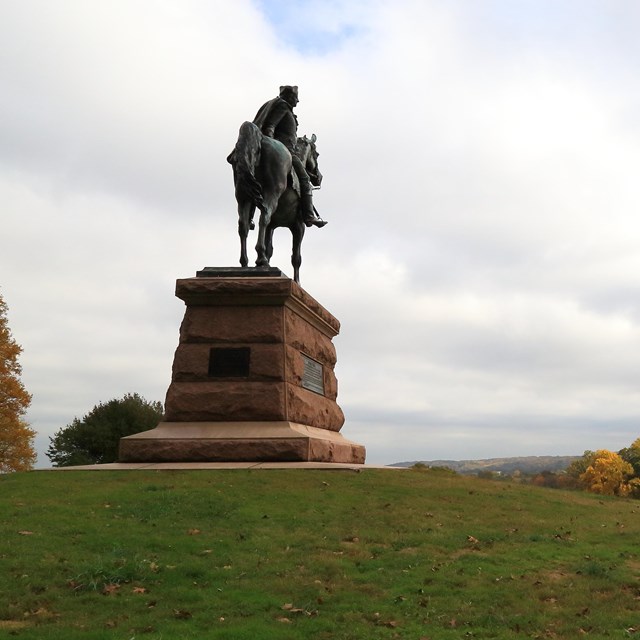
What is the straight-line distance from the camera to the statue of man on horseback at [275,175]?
47.4 ft

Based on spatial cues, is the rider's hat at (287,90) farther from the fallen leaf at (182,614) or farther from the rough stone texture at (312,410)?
the fallen leaf at (182,614)

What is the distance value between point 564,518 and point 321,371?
678 cm

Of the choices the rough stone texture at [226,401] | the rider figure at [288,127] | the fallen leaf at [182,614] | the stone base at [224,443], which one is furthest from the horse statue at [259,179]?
the fallen leaf at [182,614]

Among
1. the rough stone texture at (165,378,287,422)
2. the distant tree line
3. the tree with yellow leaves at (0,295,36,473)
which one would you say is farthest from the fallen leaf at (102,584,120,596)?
the distant tree line

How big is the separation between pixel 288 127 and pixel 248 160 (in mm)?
2279

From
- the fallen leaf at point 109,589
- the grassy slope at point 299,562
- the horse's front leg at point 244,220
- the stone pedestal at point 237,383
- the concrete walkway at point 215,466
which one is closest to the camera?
the grassy slope at point 299,562

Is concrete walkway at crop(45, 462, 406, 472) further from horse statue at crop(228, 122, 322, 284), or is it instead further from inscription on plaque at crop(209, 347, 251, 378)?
horse statue at crop(228, 122, 322, 284)

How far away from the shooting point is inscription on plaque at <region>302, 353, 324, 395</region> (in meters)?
14.4

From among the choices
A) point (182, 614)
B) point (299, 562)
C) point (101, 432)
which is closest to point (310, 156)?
point (299, 562)

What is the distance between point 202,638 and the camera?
5199 mm

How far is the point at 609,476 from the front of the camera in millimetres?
42938

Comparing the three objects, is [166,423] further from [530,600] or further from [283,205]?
[530,600]

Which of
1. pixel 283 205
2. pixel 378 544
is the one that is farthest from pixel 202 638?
pixel 283 205

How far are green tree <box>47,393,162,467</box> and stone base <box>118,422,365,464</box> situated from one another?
18756mm
